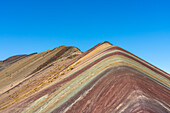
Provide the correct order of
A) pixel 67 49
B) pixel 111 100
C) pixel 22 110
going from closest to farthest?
1. pixel 111 100
2. pixel 22 110
3. pixel 67 49

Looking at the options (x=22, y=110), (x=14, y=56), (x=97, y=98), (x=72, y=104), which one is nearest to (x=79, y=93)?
(x=72, y=104)

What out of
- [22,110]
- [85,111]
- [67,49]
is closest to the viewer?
[85,111]

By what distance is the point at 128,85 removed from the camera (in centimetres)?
960

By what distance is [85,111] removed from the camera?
996 centimetres

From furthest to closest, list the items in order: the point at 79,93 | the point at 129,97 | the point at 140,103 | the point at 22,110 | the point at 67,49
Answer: the point at 67,49, the point at 22,110, the point at 79,93, the point at 129,97, the point at 140,103

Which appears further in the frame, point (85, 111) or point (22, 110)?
point (22, 110)

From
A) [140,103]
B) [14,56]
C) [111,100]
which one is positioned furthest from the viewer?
[14,56]

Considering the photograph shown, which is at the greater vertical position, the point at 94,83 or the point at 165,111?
the point at 94,83

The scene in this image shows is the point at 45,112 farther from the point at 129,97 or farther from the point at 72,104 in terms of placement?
the point at 129,97

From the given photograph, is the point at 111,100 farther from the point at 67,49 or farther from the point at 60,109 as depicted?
the point at 67,49

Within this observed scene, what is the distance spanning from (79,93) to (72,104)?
125cm

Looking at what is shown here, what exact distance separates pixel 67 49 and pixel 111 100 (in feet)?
163

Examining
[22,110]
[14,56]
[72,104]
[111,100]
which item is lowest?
[111,100]

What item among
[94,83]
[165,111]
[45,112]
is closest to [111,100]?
[165,111]
